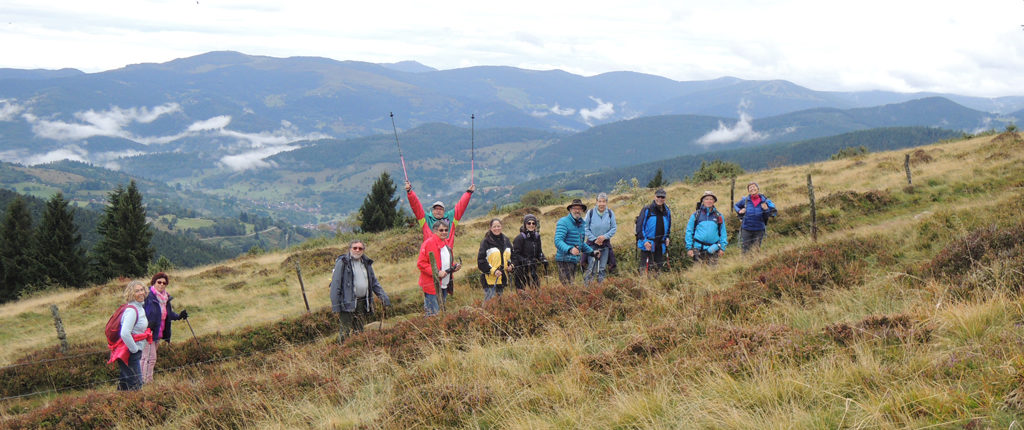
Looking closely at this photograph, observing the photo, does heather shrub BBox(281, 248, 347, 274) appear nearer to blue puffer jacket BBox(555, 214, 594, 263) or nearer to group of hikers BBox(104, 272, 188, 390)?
group of hikers BBox(104, 272, 188, 390)

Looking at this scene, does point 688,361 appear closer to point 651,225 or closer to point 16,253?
point 651,225

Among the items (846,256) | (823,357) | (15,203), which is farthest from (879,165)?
(15,203)

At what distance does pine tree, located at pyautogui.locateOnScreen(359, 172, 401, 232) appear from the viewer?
37.7 metres

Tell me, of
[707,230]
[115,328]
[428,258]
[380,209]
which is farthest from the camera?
[380,209]

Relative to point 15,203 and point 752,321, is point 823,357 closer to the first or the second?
point 752,321

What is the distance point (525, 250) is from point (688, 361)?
505 cm

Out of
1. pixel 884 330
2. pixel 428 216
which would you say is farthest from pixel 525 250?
pixel 884 330

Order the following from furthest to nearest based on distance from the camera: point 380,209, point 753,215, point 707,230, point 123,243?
1. point 380,209
2. point 123,243
3. point 753,215
4. point 707,230

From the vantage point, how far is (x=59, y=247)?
36.5m

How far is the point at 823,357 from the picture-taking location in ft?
12.4

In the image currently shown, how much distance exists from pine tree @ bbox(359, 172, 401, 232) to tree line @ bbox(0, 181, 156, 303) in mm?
14292

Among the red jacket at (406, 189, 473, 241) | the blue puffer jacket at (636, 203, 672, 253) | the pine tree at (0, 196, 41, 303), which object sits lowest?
the pine tree at (0, 196, 41, 303)

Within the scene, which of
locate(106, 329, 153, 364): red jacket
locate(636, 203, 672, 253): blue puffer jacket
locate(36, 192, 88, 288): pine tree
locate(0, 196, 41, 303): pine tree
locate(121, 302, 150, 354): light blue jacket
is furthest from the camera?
locate(36, 192, 88, 288): pine tree

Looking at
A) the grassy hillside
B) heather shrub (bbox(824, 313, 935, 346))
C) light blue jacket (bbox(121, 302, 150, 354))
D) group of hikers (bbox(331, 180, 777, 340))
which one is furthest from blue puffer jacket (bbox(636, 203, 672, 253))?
light blue jacket (bbox(121, 302, 150, 354))
